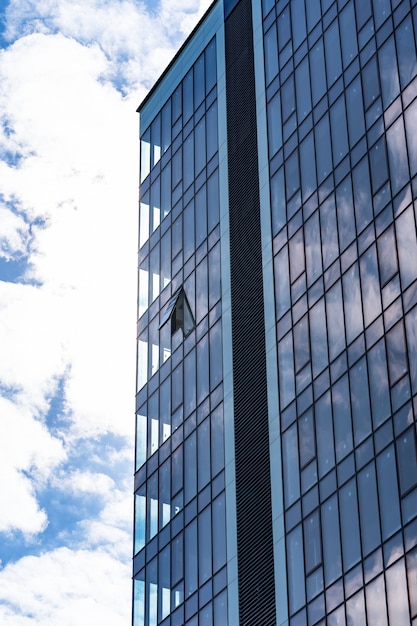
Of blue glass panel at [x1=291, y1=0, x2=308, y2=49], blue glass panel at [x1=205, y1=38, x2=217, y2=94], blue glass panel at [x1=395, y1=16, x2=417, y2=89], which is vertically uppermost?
blue glass panel at [x1=205, y1=38, x2=217, y2=94]

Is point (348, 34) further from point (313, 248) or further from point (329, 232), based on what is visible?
point (313, 248)

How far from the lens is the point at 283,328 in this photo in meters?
57.5

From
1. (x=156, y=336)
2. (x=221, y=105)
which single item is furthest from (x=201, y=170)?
(x=156, y=336)

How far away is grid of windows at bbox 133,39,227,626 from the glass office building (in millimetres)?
147

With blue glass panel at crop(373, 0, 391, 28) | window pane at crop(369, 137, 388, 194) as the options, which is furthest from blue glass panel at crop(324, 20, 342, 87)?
window pane at crop(369, 137, 388, 194)

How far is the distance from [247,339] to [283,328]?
4.08m

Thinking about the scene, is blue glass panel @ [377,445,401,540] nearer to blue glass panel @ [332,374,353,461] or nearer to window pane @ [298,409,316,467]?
blue glass panel @ [332,374,353,461]

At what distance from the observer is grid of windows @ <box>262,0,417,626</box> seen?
46625 mm

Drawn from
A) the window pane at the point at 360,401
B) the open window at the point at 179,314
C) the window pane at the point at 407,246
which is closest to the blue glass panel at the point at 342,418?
the window pane at the point at 360,401

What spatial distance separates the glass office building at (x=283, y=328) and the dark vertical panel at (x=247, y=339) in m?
0.12

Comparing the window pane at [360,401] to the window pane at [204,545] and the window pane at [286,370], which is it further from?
the window pane at [204,545]

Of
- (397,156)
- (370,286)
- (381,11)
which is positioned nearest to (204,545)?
(370,286)

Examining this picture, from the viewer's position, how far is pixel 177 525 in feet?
208

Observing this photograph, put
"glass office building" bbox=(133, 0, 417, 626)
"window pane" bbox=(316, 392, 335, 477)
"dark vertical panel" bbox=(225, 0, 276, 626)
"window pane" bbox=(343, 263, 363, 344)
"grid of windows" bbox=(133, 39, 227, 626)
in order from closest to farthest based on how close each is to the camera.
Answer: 1. "glass office building" bbox=(133, 0, 417, 626)
2. "window pane" bbox=(316, 392, 335, 477)
3. "window pane" bbox=(343, 263, 363, 344)
4. "dark vertical panel" bbox=(225, 0, 276, 626)
5. "grid of windows" bbox=(133, 39, 227, 626)
